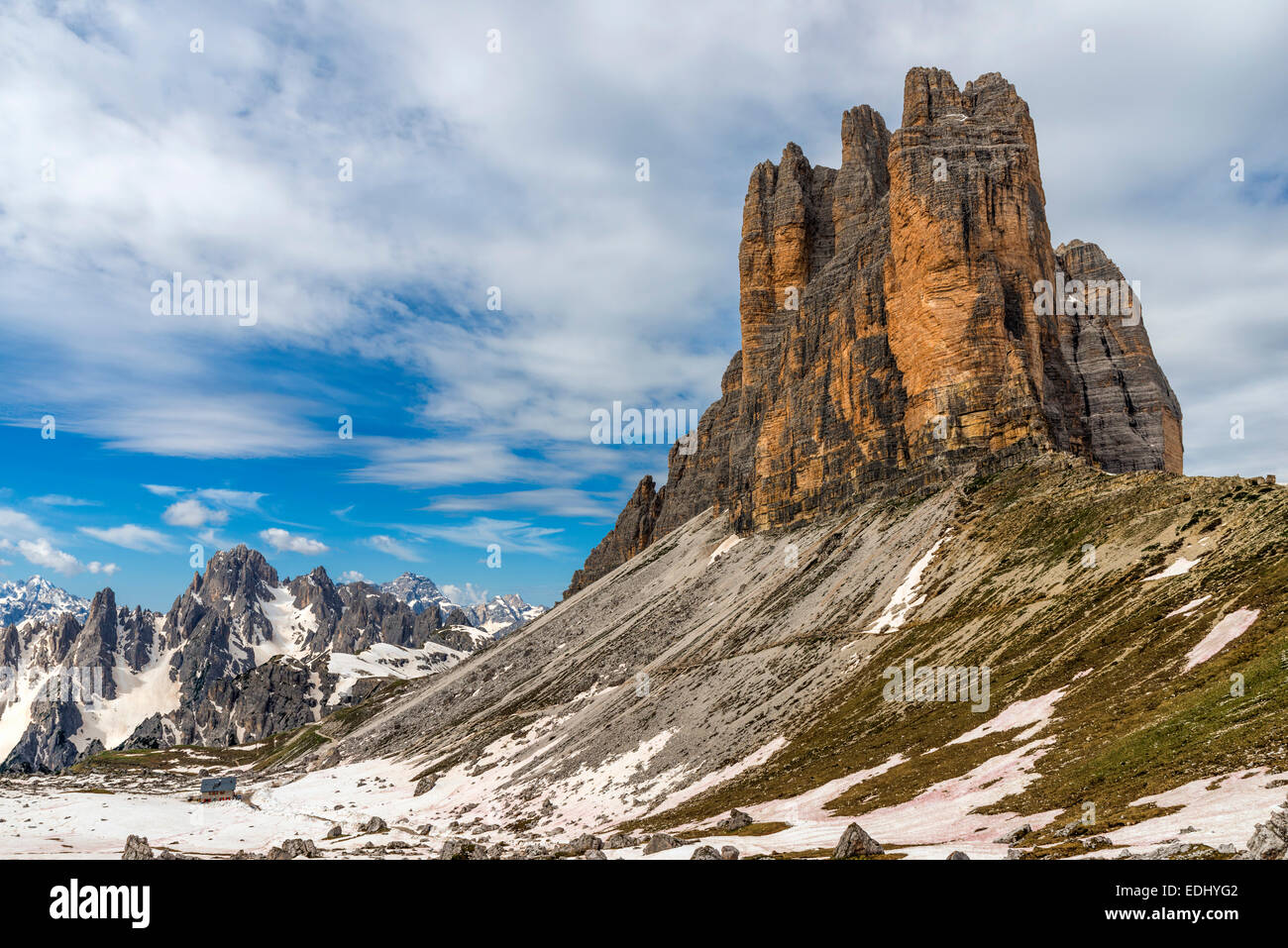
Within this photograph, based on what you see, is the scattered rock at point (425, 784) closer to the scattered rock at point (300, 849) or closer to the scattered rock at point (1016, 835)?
the scattered rock at point (300, 849)

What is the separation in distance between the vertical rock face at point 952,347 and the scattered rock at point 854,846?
68910 mm

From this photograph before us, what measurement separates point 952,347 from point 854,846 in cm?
7995

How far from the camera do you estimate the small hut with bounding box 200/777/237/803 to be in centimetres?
9647

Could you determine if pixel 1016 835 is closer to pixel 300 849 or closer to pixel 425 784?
pixel 300 849

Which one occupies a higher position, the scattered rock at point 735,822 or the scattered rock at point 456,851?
the scattered rock at point 735,822

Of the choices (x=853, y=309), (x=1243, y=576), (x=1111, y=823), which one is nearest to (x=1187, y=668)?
(x=1243, y=576)

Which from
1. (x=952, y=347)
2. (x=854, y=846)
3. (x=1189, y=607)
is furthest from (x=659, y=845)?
(x=952, y=347)

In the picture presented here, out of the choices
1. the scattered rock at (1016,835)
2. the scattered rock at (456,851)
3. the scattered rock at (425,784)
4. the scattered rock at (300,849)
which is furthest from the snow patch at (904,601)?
the scattered rock at (425,784)

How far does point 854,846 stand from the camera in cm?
2541

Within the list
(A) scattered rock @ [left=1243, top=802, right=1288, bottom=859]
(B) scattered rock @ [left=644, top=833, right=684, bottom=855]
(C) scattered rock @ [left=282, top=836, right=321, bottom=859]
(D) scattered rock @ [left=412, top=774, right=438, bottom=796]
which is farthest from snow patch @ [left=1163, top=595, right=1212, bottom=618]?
(D) scattered rock @ [left=412, top=774, right=438, bottom=796]

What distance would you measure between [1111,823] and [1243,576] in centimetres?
2521

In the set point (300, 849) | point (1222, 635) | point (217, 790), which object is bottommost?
point (217, 790)

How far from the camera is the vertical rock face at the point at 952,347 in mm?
91250

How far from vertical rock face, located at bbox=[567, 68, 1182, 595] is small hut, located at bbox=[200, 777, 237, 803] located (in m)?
87.7
